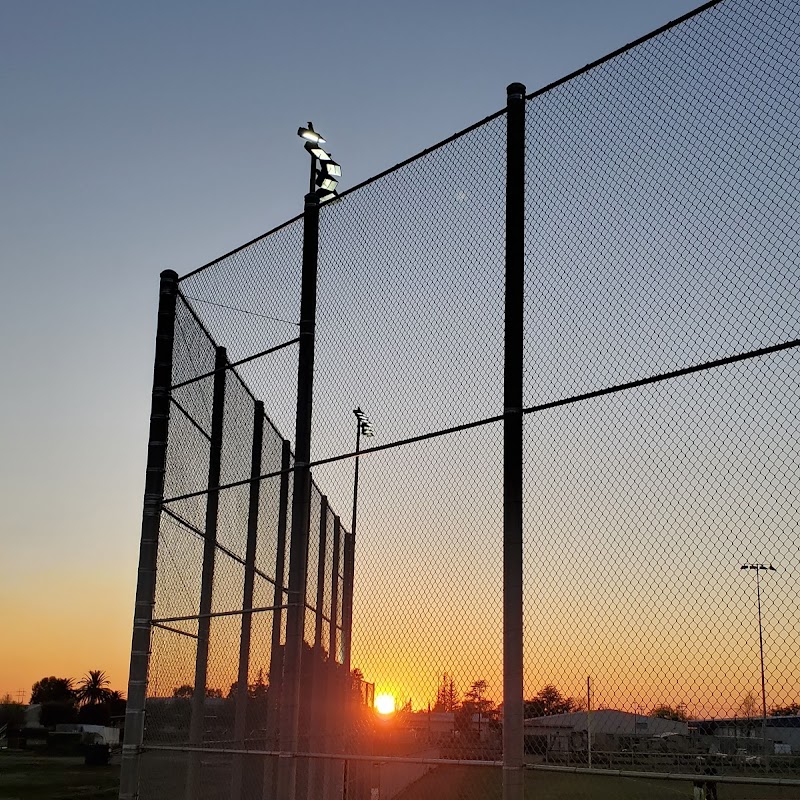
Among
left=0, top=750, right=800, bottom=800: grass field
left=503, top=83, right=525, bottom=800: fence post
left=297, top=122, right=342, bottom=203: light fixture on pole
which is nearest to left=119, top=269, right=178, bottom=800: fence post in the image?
left=297, top=122, right=342, bottom=203: light fixture on pole

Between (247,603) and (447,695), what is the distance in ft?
16.6

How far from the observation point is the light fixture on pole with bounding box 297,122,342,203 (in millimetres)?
8242

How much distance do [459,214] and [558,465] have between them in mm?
2004

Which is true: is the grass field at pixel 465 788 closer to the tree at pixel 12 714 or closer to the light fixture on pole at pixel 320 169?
the light fixture on pole at pixel 320 169

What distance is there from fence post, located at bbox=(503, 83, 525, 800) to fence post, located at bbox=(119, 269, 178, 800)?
4.40 m

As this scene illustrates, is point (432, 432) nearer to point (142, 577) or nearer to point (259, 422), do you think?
point (142, 577)

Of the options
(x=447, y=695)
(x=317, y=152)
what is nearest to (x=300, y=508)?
(x=447, y=695)

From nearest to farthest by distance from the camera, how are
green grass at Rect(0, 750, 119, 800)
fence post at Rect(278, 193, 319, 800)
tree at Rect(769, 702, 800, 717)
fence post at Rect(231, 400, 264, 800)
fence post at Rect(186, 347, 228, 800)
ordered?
tree at Rect(769, 702, 800, 717) < fence post at Rect(278, 193, 319, 800) < fence post at Rect(186, 347, 228, 800) < fence post at Rect(231, 400, 264, 800) < green grass at Rect(0, 750, 119, 800)

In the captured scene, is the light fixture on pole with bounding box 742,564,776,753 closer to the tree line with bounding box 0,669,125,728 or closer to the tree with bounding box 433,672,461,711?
the tree with bounding box 433,672,461,711

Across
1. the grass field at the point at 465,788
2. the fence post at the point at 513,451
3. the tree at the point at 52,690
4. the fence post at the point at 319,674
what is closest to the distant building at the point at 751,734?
the fence post at the point at 513,451

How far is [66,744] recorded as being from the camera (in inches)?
2490

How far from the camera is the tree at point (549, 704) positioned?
516 cm

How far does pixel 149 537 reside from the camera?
9.32m

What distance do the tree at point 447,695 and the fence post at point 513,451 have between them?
372mm
